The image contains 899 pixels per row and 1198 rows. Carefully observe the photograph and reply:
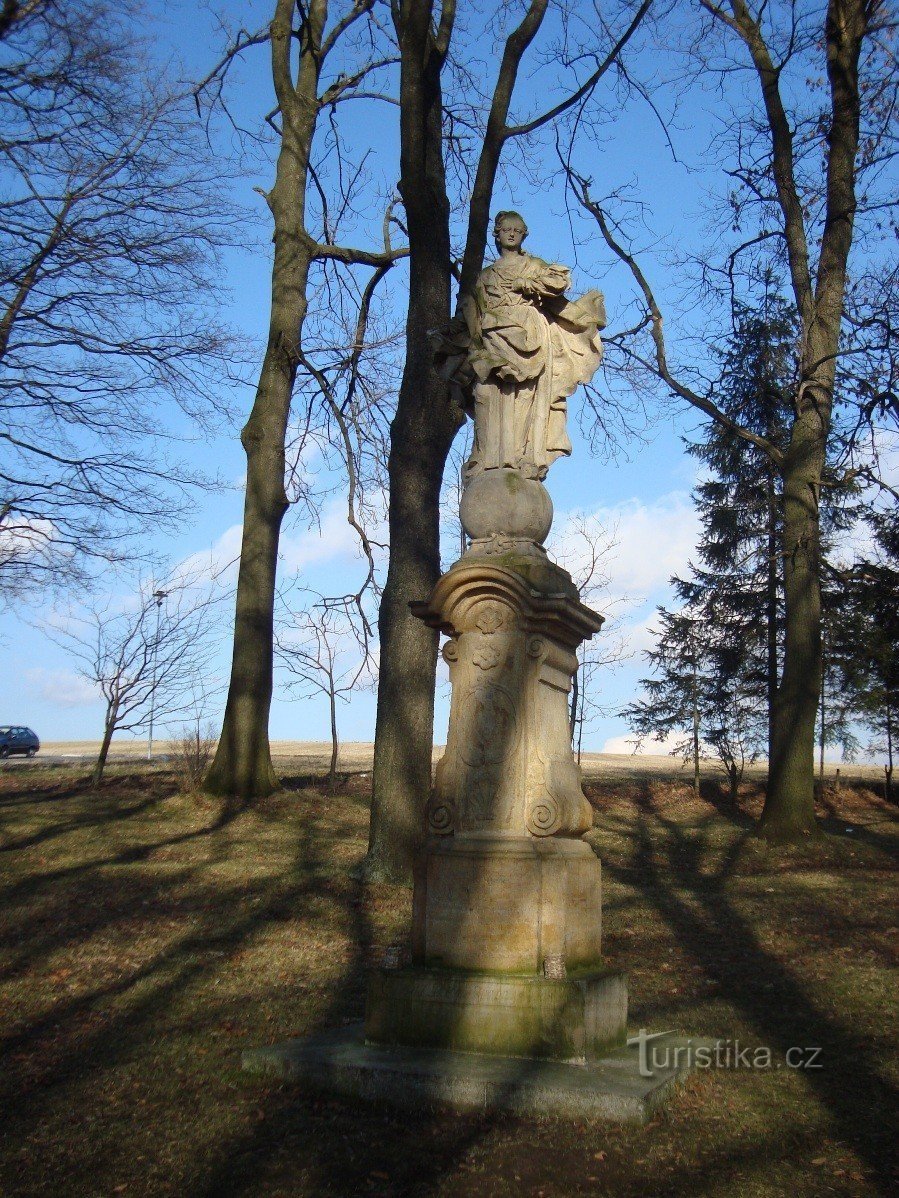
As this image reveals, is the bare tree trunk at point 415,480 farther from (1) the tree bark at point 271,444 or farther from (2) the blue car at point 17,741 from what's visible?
(2) the blue car at point 17,741

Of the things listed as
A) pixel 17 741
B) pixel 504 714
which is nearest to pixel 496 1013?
pixel 504 714

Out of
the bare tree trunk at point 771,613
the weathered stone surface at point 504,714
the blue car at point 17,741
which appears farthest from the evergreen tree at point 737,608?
the blue car at point 17,741

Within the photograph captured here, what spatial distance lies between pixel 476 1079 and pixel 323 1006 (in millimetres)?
2522

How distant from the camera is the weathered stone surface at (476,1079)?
217 inches

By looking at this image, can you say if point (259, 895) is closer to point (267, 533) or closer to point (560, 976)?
point (560, 976)

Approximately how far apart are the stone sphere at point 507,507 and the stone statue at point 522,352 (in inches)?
4.6

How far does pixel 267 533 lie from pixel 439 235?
18.6ft

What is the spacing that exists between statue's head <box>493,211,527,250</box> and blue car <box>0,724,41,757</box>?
4351 cm

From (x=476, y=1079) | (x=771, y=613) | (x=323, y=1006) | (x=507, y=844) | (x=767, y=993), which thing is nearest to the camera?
(x=476, y=1079)

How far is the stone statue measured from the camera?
744 cm

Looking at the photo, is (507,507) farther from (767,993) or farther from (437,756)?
(437,756)

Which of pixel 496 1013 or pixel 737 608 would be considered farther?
pixel 737 608

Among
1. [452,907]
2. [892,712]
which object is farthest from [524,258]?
[892,712]

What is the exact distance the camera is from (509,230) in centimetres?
759
